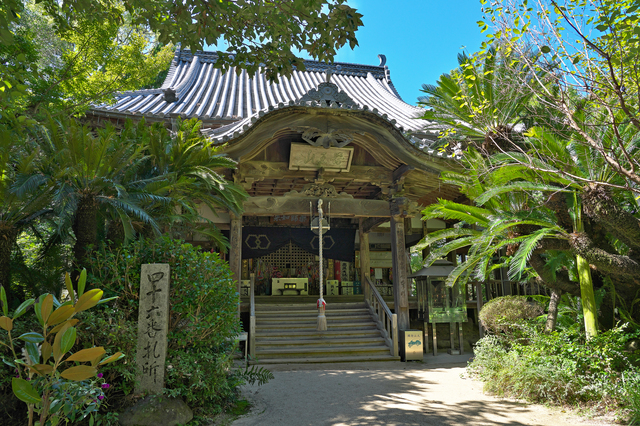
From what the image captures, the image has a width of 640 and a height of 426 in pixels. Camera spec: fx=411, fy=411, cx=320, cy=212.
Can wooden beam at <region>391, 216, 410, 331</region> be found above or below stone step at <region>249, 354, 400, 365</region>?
above

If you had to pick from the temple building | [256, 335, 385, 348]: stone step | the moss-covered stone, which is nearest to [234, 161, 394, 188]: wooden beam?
the temple building

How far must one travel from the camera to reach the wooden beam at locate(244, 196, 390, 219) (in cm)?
948

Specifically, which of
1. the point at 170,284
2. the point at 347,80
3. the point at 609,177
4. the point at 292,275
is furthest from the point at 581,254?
the point at 347,80

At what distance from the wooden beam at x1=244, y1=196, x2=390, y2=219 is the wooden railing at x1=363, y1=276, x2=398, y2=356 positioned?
223 centimetres

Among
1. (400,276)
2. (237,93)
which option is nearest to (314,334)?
(400,276)

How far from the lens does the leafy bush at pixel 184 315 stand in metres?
4.54

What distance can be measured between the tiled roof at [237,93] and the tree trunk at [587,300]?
178 inches

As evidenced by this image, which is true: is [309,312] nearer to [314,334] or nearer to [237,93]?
[314,334]

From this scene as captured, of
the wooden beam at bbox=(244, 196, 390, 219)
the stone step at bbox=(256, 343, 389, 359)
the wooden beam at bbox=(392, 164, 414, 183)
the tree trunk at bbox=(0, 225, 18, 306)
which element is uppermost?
the wooden beam at bbox=(392, 164, 414, 183)

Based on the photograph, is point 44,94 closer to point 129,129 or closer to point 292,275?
point 129,129

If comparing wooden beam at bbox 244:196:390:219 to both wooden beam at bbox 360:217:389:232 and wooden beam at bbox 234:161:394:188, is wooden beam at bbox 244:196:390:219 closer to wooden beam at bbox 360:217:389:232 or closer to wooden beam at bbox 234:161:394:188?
wooden beam at bbox 234:161:394:188

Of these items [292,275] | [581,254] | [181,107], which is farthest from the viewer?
[292,275]

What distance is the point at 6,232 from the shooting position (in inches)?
198

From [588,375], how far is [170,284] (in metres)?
5.24
